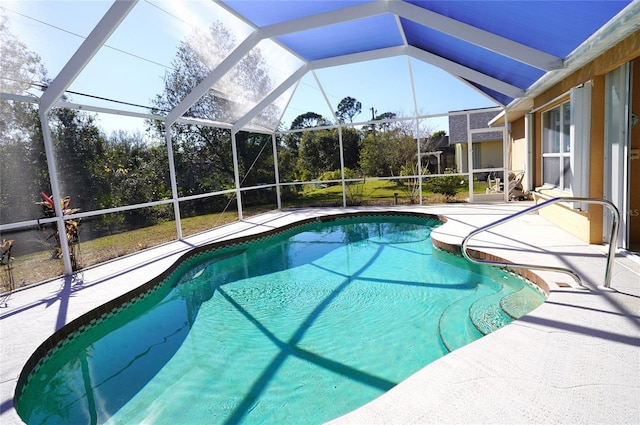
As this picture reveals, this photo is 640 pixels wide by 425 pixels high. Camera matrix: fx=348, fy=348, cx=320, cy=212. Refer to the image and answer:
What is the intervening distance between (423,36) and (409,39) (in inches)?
32.7

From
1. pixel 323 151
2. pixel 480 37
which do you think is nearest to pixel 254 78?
pixel 480 37

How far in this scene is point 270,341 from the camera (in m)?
3.68

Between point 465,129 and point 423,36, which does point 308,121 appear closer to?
point 465,129

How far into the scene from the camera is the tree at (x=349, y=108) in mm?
25359

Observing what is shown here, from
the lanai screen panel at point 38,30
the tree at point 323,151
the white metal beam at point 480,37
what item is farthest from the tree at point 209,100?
the tree at point 323,151

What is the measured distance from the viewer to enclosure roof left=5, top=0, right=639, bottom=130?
3.68m

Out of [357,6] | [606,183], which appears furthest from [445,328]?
[357,6]

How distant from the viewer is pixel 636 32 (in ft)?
11.1

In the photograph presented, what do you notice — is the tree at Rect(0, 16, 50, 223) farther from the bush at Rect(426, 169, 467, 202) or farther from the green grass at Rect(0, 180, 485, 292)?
the bush at Rect(426, 169, 467, 202)

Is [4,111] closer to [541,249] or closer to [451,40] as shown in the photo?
[451,40]

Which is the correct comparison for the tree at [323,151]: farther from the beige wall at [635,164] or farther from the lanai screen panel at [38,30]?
the beige wall at [635,164]

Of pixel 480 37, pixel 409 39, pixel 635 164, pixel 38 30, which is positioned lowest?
pixel 635 164

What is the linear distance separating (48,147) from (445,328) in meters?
5.86

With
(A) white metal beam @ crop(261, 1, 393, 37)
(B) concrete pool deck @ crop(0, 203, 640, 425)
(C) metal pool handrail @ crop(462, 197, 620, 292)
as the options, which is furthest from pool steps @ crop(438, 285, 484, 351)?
(A) white metal beam @ crop(261, 1, 393, 37)
